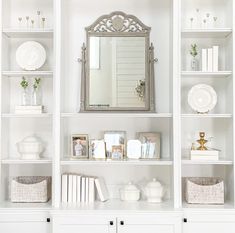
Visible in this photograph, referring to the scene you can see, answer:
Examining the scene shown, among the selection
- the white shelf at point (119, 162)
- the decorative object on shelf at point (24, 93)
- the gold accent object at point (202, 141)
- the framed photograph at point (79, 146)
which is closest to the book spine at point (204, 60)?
the gold accent object at point (202, 141)

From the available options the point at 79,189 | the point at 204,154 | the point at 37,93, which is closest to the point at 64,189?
the point at 79,189

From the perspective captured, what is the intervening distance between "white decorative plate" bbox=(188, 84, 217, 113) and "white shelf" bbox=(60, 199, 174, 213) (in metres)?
0.75

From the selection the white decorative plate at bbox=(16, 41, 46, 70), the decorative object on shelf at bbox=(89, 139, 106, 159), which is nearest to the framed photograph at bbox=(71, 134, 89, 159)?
the decorative object on shelf at bbox=(89, 139, 106, 159)

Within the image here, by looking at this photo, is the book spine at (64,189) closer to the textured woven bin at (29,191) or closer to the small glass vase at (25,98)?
the textured woven bin at (29,191)

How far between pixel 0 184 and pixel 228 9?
2.21 meters

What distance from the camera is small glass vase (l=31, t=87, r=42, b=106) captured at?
345 centimetres

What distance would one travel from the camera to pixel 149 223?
9.77 feet

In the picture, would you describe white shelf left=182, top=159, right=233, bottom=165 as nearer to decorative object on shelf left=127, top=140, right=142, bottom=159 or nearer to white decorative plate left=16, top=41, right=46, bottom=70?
decorative object on shelf left=127, top=140, right=142, bottom=159

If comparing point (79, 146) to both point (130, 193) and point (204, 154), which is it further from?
point (204, 154)

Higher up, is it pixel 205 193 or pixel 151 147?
pixel 151 147

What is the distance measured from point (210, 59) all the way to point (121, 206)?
1.29m

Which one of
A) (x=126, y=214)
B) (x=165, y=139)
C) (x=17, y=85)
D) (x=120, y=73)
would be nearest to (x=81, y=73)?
(x=120, y=73)

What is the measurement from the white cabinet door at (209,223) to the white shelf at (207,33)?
1.33 m

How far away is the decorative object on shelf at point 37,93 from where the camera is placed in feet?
11.2
